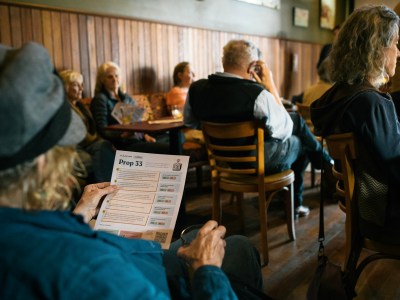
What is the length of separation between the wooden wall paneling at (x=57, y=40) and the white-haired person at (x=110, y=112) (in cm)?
37

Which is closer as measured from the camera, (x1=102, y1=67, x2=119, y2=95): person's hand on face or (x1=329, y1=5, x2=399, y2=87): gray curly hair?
(x1=329, y1=5, x2=399, y2=87): gray curly hair

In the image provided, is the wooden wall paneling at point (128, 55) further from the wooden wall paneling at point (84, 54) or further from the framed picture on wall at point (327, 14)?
the framed picture on wall at point (327, 14)

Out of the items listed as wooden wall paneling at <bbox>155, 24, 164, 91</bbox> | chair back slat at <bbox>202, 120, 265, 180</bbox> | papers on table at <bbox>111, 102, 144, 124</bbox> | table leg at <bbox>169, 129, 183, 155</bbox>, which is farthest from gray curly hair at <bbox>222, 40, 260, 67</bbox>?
wooden wall paneling at <bbox>155, 24, 164, 91</bbox>

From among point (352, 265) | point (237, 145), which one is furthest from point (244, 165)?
point (352, 265)

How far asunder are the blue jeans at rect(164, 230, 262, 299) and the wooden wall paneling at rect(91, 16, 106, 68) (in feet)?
11.0

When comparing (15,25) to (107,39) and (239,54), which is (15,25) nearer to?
(107,39)

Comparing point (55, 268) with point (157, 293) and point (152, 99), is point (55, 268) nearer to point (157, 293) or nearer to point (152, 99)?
point (157, 293)

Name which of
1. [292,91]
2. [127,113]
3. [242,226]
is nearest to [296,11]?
[292,91]

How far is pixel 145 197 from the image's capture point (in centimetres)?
121

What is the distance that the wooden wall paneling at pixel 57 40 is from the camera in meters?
3.75

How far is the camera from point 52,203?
80 cm

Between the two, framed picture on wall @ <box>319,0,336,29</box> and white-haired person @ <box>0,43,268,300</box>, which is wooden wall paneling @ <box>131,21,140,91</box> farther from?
framed picture on wall @ <box>319,0,336,29</box>

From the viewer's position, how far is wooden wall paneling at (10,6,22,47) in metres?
3.43

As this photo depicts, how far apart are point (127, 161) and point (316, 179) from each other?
127 inches
